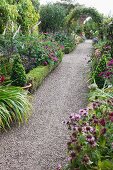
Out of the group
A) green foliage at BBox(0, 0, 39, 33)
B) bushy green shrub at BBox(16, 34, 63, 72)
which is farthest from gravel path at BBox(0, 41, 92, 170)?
green foliage at BBox(0, 0, 39, 33)

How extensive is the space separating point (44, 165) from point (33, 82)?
352 cm

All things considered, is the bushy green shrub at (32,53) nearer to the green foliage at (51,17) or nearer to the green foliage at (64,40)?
the green foliage at (64,40)

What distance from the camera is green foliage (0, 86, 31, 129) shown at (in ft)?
15.6

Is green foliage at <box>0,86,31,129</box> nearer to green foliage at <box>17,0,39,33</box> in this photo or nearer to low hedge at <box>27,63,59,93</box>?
low hedge at <box>27,63,59,93</box>

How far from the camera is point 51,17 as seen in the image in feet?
61.6

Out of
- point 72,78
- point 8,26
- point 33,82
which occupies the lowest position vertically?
point 72,78

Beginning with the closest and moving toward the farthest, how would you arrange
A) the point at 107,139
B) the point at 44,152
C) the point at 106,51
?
the point at 107,139, the point at 44,152, the point at 106,51

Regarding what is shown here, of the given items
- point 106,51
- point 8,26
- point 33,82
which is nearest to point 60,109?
point 33,82

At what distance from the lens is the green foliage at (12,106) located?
477cm

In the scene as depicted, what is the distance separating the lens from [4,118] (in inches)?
181

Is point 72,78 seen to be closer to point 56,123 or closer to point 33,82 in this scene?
point 33,82

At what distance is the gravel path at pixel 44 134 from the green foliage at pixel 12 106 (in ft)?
0.62

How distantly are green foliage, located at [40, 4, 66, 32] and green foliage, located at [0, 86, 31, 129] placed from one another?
556 inches

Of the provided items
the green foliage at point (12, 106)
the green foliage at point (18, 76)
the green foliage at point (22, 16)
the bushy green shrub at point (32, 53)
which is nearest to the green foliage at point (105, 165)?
the green foliage at point (12, 106)
